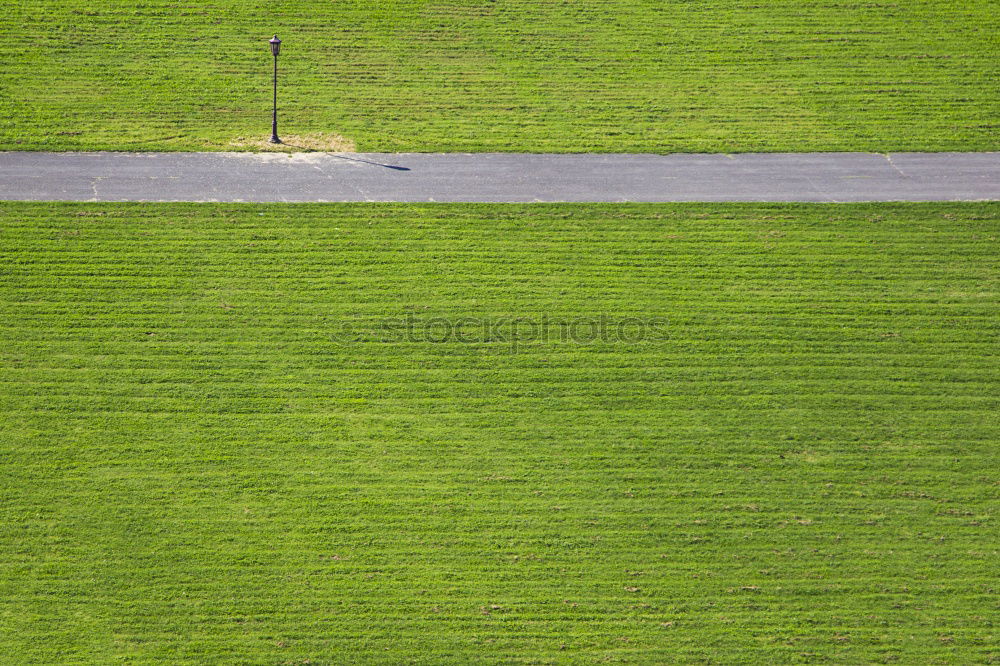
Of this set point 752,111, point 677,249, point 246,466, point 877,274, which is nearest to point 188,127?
point 246,466

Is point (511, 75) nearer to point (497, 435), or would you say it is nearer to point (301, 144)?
point (301, 144)

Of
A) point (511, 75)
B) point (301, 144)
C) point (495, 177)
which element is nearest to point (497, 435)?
point (495, 177)

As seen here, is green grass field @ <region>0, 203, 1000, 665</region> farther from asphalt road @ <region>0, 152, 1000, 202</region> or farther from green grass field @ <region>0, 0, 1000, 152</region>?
green grass field @ <region>0, 0, 1000, 152</region>

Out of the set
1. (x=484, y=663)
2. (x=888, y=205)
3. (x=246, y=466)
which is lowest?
(x=484, y=663)

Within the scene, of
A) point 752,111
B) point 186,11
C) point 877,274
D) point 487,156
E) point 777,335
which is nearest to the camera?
point 777,335

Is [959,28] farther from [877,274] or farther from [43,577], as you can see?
[43,577]

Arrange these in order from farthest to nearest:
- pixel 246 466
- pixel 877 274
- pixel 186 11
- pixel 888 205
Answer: pixel 186 11 → pixel 888 205 → pixel 877 274 → pixel 246 466

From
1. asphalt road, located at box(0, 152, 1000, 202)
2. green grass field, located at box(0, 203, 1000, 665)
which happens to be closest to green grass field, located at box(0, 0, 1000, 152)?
asphalt road, located at box(0, 152, 1000, 202)
